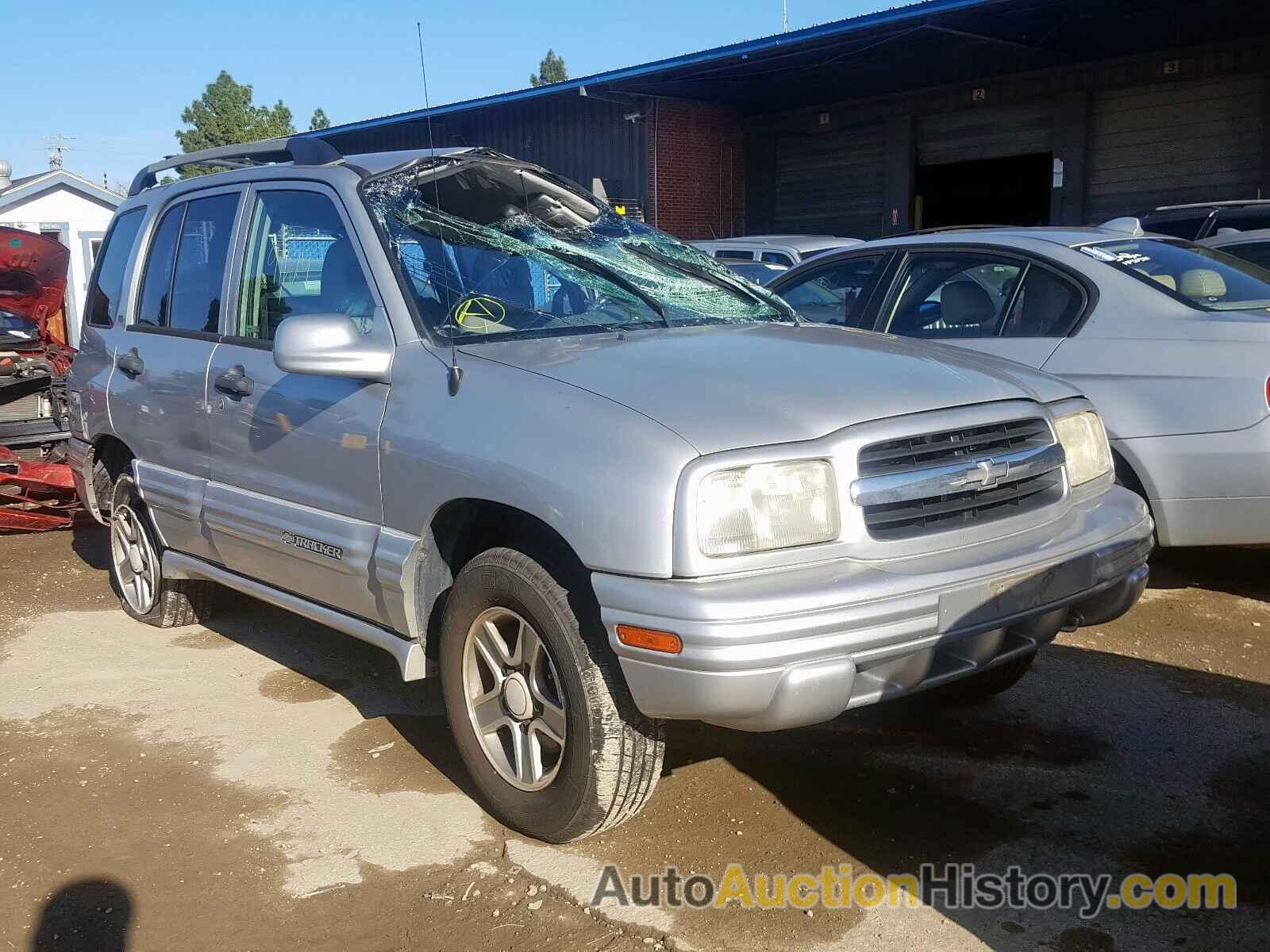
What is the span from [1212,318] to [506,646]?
341 cm

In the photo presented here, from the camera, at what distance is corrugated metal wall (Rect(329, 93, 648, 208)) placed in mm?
22938

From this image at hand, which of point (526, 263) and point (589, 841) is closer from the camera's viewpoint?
point (589, 841)

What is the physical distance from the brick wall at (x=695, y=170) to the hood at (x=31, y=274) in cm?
1449

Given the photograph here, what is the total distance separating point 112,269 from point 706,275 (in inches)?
113

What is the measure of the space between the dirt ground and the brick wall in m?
18.7

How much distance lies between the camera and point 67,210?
29359mm

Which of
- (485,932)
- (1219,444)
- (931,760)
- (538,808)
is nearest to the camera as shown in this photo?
(485,932)

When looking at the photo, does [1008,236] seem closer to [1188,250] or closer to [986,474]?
[1188,250]

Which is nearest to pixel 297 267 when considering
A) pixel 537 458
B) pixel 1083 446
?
pixel 537 458

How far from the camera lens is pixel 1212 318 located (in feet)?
16.5

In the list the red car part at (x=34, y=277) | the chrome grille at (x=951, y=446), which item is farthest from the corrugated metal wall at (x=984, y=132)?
the chrome grille at (x=951, y=446)

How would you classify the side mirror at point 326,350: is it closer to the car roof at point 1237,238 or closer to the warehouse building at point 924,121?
the car roof at point 1237,238

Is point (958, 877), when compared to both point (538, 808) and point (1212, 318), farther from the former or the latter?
point (1212, 318)

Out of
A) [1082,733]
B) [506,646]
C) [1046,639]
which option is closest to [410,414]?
[506,646]
